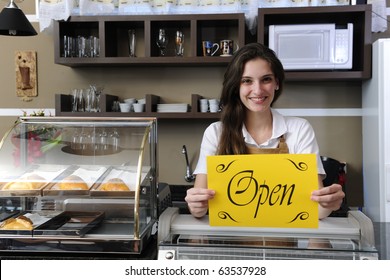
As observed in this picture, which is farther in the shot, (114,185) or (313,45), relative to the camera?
(313,45)

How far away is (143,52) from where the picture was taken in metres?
3.56

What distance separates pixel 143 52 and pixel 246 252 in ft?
9.13

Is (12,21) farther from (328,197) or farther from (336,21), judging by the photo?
(336,21)

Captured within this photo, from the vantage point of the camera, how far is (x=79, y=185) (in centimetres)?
140

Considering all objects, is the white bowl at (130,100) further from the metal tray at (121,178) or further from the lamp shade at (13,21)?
the metal tray at (121,178)

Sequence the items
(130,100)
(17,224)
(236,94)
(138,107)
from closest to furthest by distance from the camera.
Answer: (17,224) → (236,94) → (138,107) → (130,100)

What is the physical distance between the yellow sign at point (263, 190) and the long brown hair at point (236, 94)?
514 mm

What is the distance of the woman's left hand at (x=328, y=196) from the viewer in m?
1.06

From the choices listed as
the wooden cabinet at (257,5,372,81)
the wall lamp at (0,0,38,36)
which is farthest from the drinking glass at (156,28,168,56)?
the wall lamp at (0,0,38,36)

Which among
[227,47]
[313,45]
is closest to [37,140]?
[227,47]

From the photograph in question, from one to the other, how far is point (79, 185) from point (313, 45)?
2197 mm

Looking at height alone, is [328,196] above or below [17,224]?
above

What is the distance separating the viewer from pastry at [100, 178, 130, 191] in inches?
53.7
